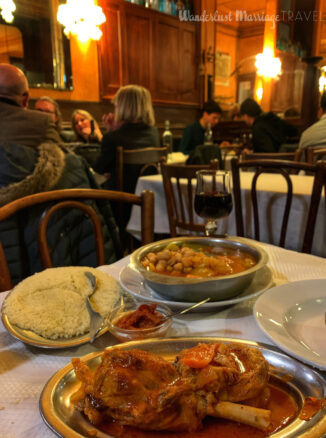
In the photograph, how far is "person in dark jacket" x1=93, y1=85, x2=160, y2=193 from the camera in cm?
340

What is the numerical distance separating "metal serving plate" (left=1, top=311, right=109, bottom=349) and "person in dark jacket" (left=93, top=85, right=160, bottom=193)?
273 cm

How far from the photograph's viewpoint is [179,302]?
729mm

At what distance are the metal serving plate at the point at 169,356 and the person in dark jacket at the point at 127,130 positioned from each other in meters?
2.86

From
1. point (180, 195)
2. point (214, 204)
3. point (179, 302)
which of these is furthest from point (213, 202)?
point (180, 195)

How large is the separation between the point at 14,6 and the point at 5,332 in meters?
5.09

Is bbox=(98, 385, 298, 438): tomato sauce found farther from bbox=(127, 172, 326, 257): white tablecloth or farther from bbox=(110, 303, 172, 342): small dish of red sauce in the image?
bbox=(127, 172, 326, 257): white tablecloth

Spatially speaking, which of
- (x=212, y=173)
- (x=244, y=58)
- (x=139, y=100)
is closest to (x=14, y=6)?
(x=139, y=100)

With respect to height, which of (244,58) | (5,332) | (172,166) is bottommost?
(5,332)

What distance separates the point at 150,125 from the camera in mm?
3539

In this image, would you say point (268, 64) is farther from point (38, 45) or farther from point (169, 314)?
point (169, 314)

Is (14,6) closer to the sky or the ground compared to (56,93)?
closer to the sky

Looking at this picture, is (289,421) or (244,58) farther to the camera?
(244,58)

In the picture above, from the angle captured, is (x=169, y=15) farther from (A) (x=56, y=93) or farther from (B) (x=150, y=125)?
(B) (x=150, y=125)

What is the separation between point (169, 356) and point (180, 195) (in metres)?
1.84
